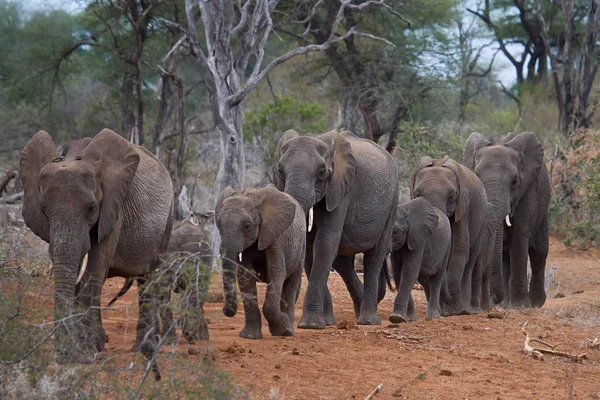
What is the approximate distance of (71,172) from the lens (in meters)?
6.88

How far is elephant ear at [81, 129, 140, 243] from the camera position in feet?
23.3

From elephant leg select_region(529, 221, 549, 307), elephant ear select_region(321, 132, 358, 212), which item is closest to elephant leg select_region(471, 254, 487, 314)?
elephant leg select_region(529, 221, 549, 307)

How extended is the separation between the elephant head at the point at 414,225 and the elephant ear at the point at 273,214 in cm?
253

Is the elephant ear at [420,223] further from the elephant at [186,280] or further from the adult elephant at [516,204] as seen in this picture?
the elephant at [186,280]

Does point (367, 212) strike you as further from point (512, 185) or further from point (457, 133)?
point (457, 133)

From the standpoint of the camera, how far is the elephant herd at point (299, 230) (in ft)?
22.3

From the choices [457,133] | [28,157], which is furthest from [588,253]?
[28,157]

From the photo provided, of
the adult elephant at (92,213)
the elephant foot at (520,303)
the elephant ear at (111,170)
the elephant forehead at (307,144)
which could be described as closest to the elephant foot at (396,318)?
the elephant forehead at (307,144)

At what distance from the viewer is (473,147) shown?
1359 centimetres

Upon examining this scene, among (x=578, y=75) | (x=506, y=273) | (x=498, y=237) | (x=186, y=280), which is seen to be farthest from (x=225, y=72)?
(x=186, y=280)

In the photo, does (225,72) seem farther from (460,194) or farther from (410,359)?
(410,359)

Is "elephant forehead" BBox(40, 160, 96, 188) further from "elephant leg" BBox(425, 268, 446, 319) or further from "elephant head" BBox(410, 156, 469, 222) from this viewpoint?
"elephant head" BBox(410, 156, 469, 222)

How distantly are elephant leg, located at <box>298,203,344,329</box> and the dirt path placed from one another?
0.23m

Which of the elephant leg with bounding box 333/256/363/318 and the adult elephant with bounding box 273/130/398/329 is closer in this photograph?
the adult elephant with bounding box 273/130/398/329
